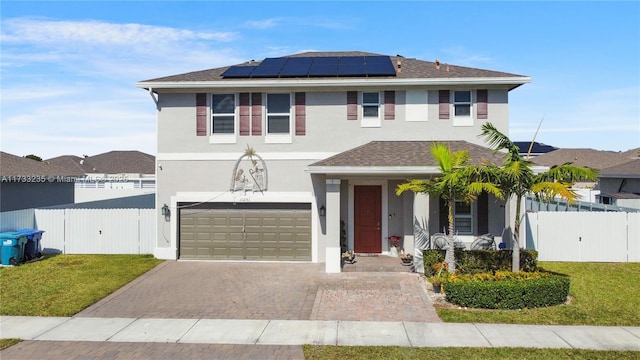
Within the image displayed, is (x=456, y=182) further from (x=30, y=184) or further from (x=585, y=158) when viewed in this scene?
(x=585, y=158)

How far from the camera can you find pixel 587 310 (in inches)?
406

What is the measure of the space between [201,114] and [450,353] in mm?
12100

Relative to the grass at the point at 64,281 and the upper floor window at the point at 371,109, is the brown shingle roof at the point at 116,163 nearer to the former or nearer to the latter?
the grass at the point at 64,281

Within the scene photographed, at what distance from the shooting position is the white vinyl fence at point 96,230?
1678 cm

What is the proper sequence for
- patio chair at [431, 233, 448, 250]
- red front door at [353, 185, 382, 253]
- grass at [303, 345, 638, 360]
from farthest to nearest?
red front door at [353, 185, 382, 253], patio chair at [431, 233, 448, 250], grass at [303, 345, 638, 360]

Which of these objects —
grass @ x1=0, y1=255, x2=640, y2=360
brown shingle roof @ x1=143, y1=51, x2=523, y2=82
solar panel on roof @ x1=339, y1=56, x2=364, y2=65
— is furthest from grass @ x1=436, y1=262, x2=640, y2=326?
solar panel on roof @ x1=339, y1=56, x2=364, y2=65

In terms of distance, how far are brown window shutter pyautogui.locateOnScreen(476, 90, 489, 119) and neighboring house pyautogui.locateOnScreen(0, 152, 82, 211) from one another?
70.5ft

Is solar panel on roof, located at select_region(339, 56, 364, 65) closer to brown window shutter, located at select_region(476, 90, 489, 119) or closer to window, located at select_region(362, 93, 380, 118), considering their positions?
window, located at select_region(362, 93, 380, 118)

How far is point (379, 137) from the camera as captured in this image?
629 inches

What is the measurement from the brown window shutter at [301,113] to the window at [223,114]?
Answer: 243 cm

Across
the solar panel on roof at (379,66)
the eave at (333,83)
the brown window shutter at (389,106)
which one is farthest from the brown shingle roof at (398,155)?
the solar panel on roof at (379,66)

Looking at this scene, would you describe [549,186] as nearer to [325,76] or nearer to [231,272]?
[325,76]

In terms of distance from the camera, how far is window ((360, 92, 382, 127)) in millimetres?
15984

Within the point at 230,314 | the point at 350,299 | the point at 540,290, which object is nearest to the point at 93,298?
the point at 230,314
